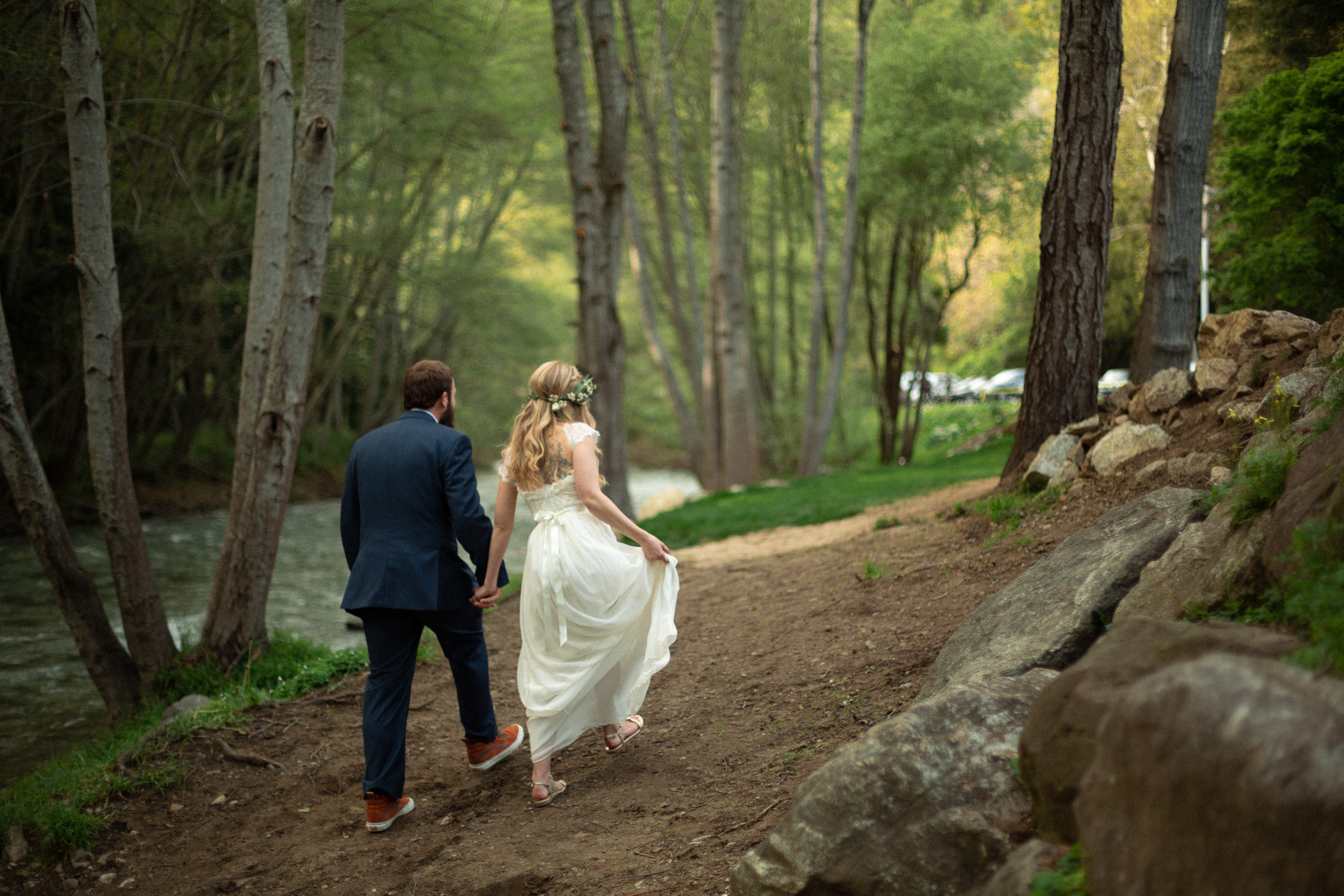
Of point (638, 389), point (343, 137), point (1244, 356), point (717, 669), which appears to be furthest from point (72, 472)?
point (638, 389)

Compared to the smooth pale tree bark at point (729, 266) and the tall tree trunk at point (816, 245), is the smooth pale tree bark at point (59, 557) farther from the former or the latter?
the tall tree trunk at point (816, 245)

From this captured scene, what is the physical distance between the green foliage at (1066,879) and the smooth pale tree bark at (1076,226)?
5066mm

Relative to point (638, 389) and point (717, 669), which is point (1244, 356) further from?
point (638, 389)

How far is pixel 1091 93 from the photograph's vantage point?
637cm

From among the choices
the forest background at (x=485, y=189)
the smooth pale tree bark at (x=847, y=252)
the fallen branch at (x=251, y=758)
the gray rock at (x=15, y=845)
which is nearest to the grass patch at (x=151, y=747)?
the gray rock at (x=15, y=845)

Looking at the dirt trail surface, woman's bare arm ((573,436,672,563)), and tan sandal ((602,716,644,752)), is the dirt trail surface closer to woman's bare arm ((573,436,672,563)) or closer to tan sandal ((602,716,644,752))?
tan sandal ((602,716,644,752))

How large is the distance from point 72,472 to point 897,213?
1693cm

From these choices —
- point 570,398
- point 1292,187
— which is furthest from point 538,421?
point 1292,187

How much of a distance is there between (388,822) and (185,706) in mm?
2697

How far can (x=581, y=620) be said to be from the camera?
4094 mm

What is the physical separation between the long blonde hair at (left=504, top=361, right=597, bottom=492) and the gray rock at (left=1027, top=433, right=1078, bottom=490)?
3659 mm

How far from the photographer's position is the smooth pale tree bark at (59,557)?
6.12 m

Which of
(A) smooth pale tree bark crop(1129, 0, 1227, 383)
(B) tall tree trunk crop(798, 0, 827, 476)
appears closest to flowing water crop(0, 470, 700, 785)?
Answer: (B) tall tree trunk crop(798, 0, 827, 476)

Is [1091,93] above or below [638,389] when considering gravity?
above
